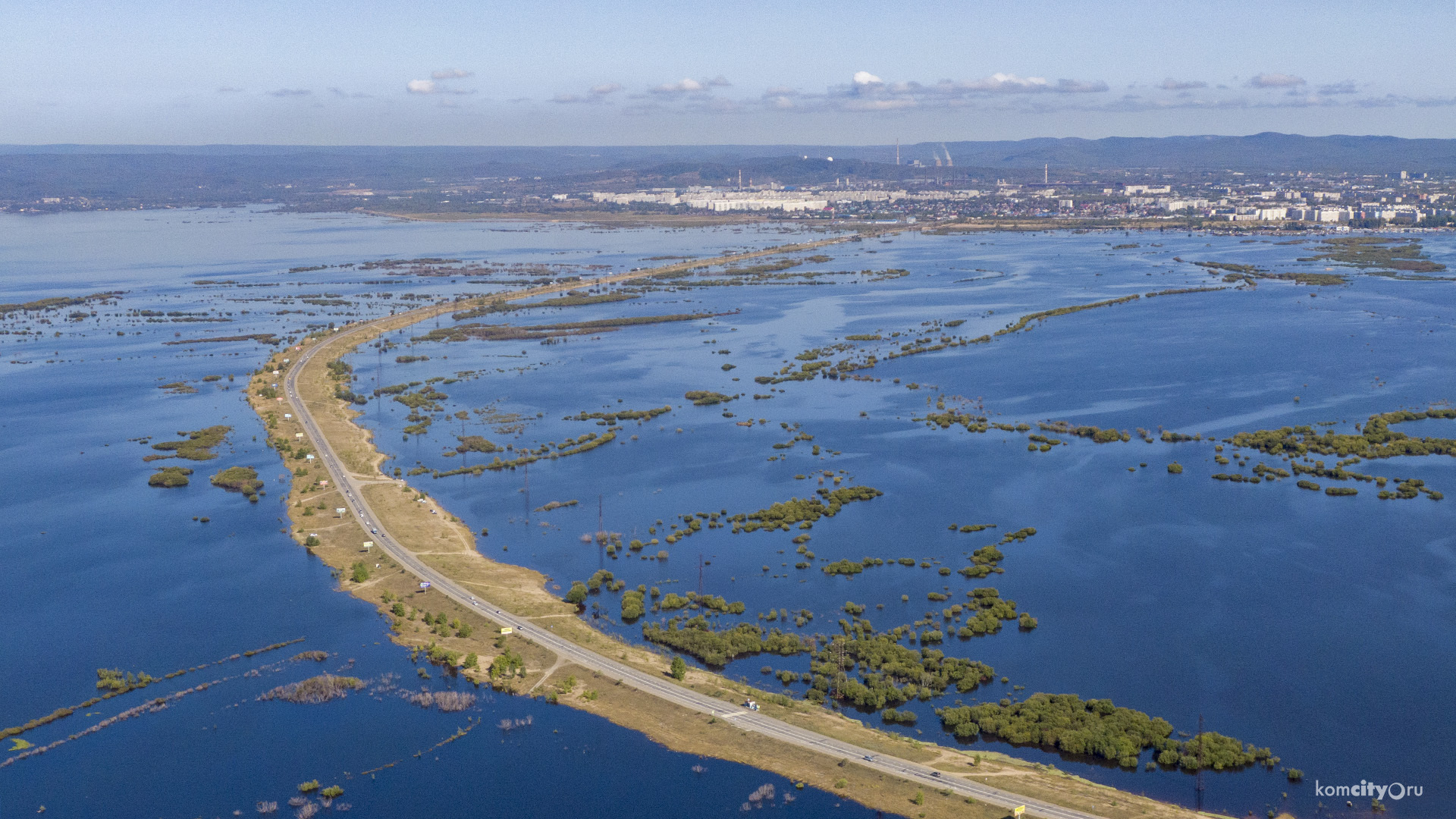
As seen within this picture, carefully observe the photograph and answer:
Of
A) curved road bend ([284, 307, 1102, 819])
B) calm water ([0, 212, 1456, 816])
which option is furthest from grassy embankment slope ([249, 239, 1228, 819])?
calm water ([0, 212, 1456, 816])

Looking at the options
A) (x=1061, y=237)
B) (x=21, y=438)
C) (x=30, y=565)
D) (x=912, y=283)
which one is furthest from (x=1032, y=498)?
(x=1061, y=237)

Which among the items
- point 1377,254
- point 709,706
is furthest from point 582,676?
point 1377,254

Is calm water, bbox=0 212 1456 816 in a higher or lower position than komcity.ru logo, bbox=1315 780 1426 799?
higher

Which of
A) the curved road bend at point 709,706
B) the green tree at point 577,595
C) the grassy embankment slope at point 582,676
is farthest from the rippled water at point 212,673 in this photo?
the green tree at point 577,595

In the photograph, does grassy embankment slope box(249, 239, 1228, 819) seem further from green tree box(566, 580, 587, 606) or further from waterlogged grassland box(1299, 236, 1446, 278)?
waterlogged grassland box(1299, 236, 1446, 278)

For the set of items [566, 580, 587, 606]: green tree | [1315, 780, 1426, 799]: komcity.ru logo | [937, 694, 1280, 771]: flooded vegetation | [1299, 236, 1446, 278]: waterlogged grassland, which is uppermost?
[1299, 236, 1446, 278]: waterlogged grassland

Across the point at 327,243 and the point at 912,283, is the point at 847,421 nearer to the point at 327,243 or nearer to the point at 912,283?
the point at 912,283

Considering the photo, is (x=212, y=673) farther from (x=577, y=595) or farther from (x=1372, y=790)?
(x=1372, y=790)
